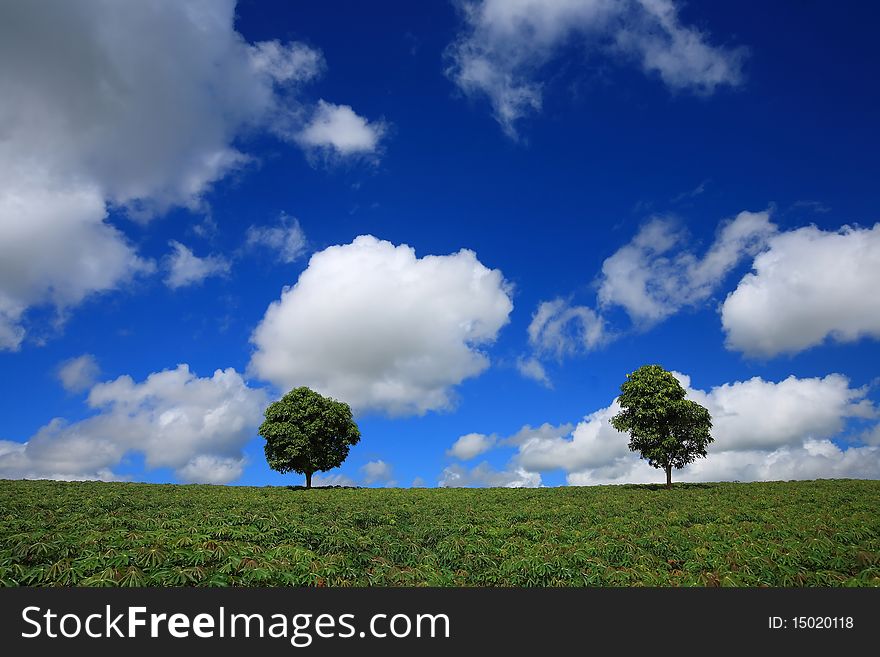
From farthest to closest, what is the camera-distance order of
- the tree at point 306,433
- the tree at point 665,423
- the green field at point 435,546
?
the tree at point 306,433 < the tree at point 665,423 < the green field at point 435,546

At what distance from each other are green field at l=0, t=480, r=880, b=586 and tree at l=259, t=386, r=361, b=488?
26206 millimetres

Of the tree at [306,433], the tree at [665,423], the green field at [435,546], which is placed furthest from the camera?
the tree at [306,433]

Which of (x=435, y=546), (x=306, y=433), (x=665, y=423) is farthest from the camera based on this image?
(x=306, y=433)

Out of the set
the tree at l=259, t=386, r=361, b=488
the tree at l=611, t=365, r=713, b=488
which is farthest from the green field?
the tree at l=259, t=386, r=361, b=488

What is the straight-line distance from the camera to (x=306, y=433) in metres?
51.3

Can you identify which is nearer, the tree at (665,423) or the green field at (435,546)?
the green field at (435,546)

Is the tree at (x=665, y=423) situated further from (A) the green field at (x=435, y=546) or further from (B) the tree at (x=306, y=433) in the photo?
(B) the tree at (x=306, y=433)

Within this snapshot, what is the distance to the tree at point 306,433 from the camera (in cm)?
5103

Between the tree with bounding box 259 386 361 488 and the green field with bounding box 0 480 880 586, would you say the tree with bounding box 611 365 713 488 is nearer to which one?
the green field with bounding box 0 480 880 586

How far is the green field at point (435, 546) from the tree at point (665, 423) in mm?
18758

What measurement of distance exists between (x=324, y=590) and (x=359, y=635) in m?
1.39

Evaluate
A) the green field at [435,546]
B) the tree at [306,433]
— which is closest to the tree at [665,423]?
the green field at [435,546]

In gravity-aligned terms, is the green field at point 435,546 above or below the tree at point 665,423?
below

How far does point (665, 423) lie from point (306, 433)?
114 feet
